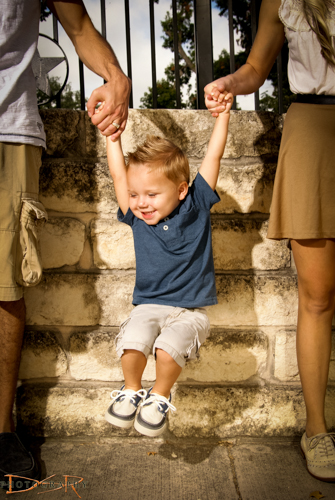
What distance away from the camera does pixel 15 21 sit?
1.54 metres

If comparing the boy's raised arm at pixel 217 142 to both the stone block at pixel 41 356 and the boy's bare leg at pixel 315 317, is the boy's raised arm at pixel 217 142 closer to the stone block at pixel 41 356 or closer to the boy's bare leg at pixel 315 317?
the boy's bare leg at pixel 315 317

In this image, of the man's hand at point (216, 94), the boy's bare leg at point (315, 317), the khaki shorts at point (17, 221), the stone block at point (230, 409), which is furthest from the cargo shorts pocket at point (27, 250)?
the boy's bare leg at point (315, 317)

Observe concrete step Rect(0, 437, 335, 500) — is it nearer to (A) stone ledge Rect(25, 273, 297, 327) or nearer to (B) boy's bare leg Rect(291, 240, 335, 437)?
(B) boy's bare leg Rect(291, 240, 335, 437)

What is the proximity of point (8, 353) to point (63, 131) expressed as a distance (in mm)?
1155

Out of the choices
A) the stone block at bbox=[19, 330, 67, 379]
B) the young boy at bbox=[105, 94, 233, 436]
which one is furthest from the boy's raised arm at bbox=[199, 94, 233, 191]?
the stone block at bbox=[19, 330, 67, 379]

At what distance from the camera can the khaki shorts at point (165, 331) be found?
1.42 m

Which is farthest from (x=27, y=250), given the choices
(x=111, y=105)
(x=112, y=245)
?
(x=111, y=105)

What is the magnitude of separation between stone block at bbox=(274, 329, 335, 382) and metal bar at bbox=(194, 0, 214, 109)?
4.54ft

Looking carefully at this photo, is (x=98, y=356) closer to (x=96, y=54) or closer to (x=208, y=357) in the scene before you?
(x=208, y=357)

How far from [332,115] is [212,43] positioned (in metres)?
1.01

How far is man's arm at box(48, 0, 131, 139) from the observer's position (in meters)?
1.55

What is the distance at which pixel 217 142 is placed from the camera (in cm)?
160

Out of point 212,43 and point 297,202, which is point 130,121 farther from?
point 297,202

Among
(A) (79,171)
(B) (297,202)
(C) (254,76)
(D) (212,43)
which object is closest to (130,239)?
(A) (79,171)
